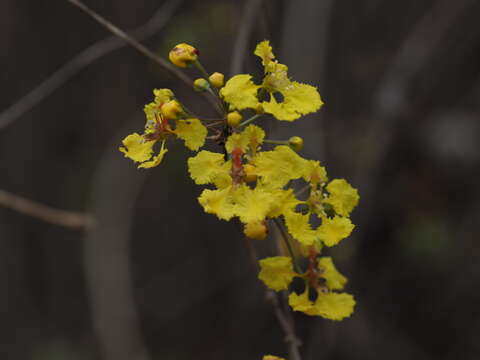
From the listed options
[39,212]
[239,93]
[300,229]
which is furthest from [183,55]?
[39,212]

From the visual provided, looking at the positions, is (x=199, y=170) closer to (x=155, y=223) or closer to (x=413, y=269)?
(x=413, y=269)

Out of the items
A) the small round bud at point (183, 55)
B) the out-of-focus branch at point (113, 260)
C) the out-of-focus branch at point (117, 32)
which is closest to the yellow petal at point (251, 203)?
the small round bud at point (183, 55)

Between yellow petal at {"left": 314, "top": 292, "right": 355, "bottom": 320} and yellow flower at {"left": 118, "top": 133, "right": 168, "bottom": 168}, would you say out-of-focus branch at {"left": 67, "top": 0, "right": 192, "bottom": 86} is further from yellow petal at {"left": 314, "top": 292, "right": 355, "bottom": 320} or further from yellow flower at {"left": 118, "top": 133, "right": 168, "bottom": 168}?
yellow petal at {"left": 314, "top": 292, "right": 355, "bottom": 320}

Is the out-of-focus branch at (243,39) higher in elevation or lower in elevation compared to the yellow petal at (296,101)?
higher

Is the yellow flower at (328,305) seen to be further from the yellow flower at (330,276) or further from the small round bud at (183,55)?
the small round bud at (183,55)

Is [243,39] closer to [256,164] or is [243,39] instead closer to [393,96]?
[256,164]

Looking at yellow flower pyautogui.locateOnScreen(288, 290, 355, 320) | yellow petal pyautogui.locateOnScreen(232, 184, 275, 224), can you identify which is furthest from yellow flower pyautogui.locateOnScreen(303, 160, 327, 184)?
yellow flower pyautogui.locateOnScreen(288, 290, 355, 320)
